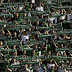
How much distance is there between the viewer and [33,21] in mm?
3447

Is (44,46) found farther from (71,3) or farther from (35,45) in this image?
(71,3)

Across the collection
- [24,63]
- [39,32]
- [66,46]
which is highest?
[39,32]

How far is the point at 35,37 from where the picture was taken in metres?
3.44

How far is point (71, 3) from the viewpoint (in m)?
3.59

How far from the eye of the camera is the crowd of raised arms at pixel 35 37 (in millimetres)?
3322

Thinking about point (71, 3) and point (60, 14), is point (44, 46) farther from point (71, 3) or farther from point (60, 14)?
point (71, 3)

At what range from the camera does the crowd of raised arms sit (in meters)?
3.32

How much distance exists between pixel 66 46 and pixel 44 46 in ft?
1.28

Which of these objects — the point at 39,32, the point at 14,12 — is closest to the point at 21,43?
the point at 39,32

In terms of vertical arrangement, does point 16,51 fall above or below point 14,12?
below

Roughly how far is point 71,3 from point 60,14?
0.32 metres

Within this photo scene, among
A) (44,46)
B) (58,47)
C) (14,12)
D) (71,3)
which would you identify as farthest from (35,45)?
(71,3)

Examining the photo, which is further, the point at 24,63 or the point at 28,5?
the point at 28,5

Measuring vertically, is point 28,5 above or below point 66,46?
above
